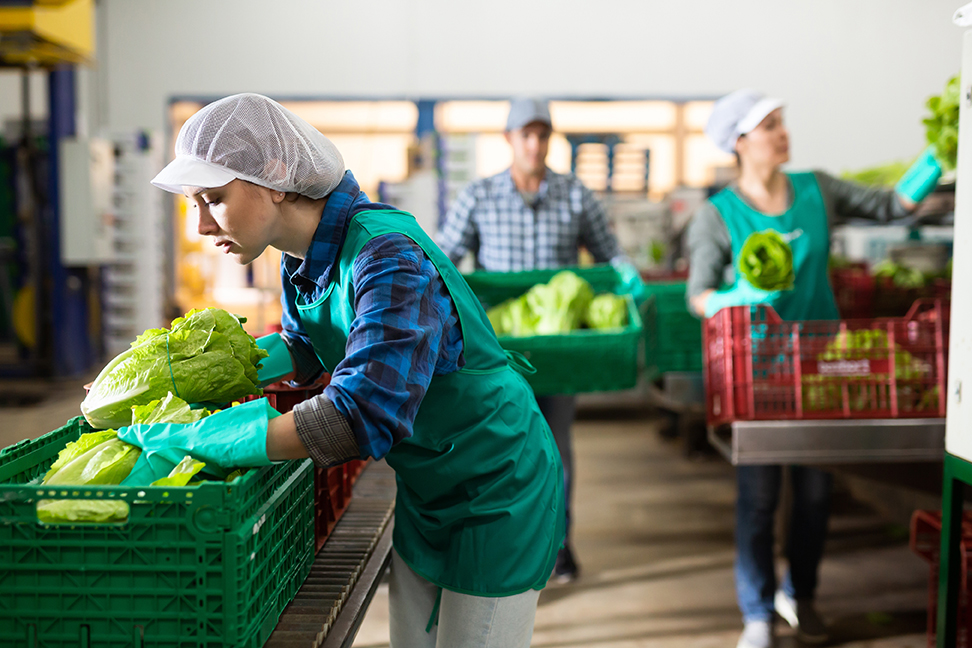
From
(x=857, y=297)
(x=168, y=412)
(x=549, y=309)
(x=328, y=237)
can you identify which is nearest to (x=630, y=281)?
(x=549, y=309)

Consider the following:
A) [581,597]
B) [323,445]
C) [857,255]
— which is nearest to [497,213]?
[581,597]

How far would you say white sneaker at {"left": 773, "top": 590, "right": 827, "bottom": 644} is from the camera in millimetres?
2850

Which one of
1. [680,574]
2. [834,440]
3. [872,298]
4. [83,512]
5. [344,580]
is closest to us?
[83,512]

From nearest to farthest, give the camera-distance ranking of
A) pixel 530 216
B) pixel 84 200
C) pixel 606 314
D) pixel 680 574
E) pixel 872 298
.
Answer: pixel 606 314 → pixel 530 216 → pixel 680 574 → pixel 872 298 → pixel 84 200

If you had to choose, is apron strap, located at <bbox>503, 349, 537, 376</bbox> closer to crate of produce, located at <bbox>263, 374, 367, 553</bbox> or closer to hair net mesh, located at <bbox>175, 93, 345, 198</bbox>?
crate of produce, located at <bbox>263, 374, 367, 553</bbox>

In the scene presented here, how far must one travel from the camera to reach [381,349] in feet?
3.66

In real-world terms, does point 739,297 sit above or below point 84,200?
below

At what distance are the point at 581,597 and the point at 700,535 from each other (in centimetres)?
96

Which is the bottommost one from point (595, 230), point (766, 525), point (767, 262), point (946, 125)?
point (766, 525)

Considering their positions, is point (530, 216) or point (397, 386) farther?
point (530, 216)

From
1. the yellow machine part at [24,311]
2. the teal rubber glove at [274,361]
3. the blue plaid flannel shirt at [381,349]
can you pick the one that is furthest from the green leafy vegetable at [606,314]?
the yellow machine part at [24,311]

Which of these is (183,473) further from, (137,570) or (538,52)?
(538,52)

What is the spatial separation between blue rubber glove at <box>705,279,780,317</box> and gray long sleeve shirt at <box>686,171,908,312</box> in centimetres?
9

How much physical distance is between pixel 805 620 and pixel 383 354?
2386 millimetres
